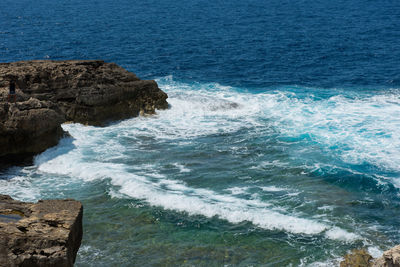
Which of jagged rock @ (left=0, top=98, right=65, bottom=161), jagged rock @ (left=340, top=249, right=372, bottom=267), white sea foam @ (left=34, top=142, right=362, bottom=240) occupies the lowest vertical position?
jagged rock @ (left=340, top=249, right=372, bottom=267)

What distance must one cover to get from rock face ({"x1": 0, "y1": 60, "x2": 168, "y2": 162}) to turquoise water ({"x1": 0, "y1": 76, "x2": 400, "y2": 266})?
3.20ft

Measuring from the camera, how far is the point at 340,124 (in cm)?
3197

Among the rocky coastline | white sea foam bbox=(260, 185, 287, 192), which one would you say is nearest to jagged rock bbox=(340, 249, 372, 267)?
white sea foam bbox=(260, 185, 287, 192)

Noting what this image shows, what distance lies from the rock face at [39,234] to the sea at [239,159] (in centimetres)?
492

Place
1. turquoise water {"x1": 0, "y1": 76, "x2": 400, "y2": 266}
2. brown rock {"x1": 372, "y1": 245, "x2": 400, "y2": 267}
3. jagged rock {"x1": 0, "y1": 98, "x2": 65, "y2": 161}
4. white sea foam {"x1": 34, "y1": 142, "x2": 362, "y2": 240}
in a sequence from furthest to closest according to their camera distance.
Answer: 1. jagged rock {"x1": 0, "y1": 98, "x2": 65, "y2": 161}
2. white sea foam {"x1": 34, "y1": 142, "x2": 362, "y2": 240}
3. turquoise water {"x1": 0, "y1": 76, "x2": 400, "y2": 266}
4. brown rock {"x1": 372, "y1": 245, "x2": 400, "y2": 267}

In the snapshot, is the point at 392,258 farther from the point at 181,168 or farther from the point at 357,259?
the point at 181,168

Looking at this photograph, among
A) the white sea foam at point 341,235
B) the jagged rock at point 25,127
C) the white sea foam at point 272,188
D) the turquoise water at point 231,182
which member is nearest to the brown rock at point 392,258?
the turquoise water at point 231,182

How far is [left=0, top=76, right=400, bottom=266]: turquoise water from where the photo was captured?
1741cm

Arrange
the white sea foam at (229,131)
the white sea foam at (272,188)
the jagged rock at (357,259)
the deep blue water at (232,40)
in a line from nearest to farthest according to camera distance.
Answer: the jagged rock at (357,259) < the white sea foam at (229,131) < the white sea foam at (272,188) < the deep blue water at (232,40)

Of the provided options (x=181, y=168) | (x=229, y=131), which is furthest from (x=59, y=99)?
(x=229, y=131)

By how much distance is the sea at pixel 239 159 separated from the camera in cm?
1777

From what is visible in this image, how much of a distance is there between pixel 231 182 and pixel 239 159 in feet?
10.6

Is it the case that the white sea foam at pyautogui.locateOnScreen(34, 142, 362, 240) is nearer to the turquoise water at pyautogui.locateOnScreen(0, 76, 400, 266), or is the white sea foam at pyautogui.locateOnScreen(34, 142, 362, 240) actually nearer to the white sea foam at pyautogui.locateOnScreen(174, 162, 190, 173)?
the turquoise water at pyautogui.locateOnScreen(0, 76, 400, 266)

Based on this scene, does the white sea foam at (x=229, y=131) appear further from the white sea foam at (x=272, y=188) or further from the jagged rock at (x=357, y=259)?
the jagged rock at (x=357, y=259)
